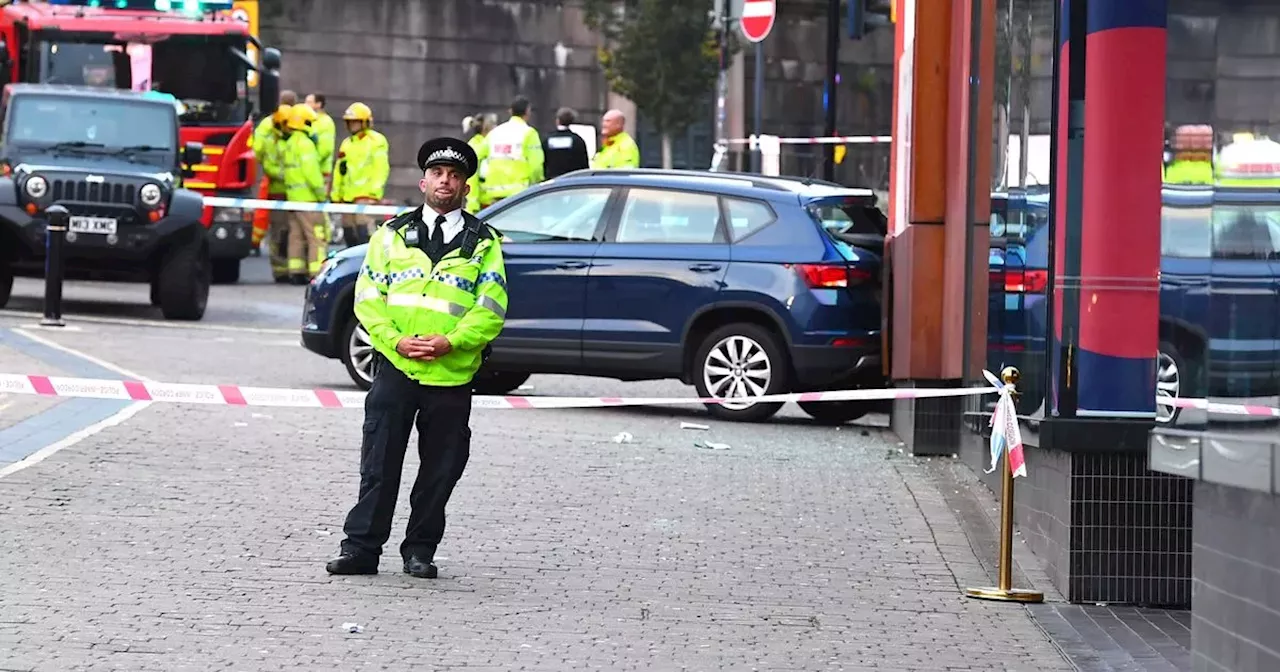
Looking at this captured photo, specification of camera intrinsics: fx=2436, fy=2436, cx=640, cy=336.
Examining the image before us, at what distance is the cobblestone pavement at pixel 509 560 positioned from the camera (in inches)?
305

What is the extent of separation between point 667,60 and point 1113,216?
29588mm

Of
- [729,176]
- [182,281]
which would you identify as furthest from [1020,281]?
[182,281]

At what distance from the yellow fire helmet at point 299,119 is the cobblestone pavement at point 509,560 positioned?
496 inches

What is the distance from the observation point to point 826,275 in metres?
15.4

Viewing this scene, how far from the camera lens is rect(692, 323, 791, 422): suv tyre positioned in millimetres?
15492

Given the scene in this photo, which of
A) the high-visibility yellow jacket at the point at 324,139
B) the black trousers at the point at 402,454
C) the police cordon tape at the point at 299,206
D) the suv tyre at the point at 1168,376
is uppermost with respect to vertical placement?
the high-visibility yellow jacket at the point at 324,139

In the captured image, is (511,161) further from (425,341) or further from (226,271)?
(425,341)

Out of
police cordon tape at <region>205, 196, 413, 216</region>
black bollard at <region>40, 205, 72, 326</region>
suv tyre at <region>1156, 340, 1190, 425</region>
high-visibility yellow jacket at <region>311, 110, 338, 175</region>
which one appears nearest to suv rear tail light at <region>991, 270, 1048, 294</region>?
suv tyre at <region>1156, 340, 1190, 425</region>

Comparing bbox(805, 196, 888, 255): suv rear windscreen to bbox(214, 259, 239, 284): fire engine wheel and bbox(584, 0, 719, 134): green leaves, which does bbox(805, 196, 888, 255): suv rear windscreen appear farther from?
bbox(584, 0, 719, 134): green leaves

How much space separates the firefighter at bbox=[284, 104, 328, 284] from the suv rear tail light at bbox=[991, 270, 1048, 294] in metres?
15.6

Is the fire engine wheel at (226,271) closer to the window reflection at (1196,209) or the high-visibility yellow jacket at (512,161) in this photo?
the high-visibility yellow jacket at (512,161)

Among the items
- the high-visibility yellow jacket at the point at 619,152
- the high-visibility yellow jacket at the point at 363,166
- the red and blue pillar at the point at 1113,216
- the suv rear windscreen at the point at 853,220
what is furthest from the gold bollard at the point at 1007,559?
the high-visibility yellow jacket at the point at 363,166

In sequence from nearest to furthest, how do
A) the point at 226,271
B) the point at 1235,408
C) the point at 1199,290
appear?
1. the point at 1235,408
2. the point at 1199,290
3. the point at 226,271

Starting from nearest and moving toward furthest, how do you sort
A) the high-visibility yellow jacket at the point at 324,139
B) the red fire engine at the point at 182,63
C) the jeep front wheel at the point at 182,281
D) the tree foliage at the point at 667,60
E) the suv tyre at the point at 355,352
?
the suv tyre at the point at 355,352 → the jeep front wheel at the point at 182,281 → the red fire engine at the point at 182,63 → the high-visibility yellow jacket at the point at 324,139 → the tree foliage at the point at 667,60
